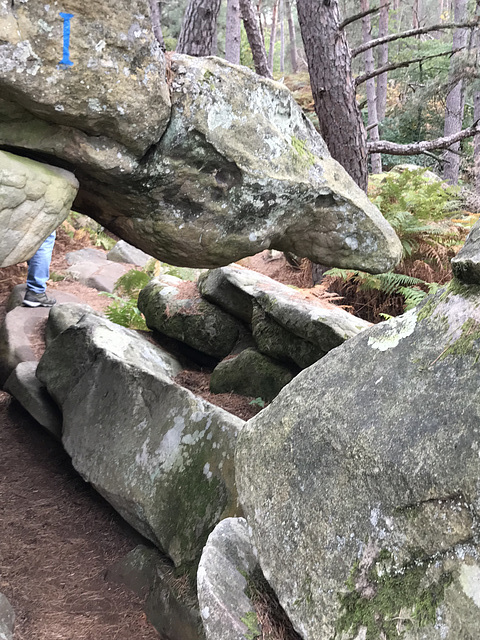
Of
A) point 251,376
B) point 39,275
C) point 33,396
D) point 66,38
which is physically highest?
point 66,38

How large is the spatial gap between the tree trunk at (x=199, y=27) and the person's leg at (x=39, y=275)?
10.6 feet

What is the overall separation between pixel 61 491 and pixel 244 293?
9.99 ft

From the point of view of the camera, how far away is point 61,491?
207 inches

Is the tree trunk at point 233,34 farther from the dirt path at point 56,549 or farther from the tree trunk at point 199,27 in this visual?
the dirt path at point 56,549

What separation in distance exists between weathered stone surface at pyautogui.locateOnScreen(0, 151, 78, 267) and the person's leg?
3737 millimetres

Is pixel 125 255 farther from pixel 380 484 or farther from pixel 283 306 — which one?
pixel 380 484

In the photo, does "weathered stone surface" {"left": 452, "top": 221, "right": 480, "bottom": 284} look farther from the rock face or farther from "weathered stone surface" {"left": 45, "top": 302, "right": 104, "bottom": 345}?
"weathered stone surface" {"left": 45, "top": 302, "right": 104, "bottom": 345}

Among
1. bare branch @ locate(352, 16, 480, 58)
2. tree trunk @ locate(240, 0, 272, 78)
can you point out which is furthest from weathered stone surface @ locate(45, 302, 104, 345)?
tree trunk @ locate(240, 0, 272, 78)

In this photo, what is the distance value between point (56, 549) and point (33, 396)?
79.1 inches

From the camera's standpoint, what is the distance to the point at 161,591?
13.1ft

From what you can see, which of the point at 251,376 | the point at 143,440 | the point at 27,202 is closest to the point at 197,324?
the point at 251,376

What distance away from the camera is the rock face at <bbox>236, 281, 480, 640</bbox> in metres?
1.97

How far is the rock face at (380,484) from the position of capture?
6.45 ft

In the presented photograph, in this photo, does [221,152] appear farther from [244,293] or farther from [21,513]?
[21,513]
